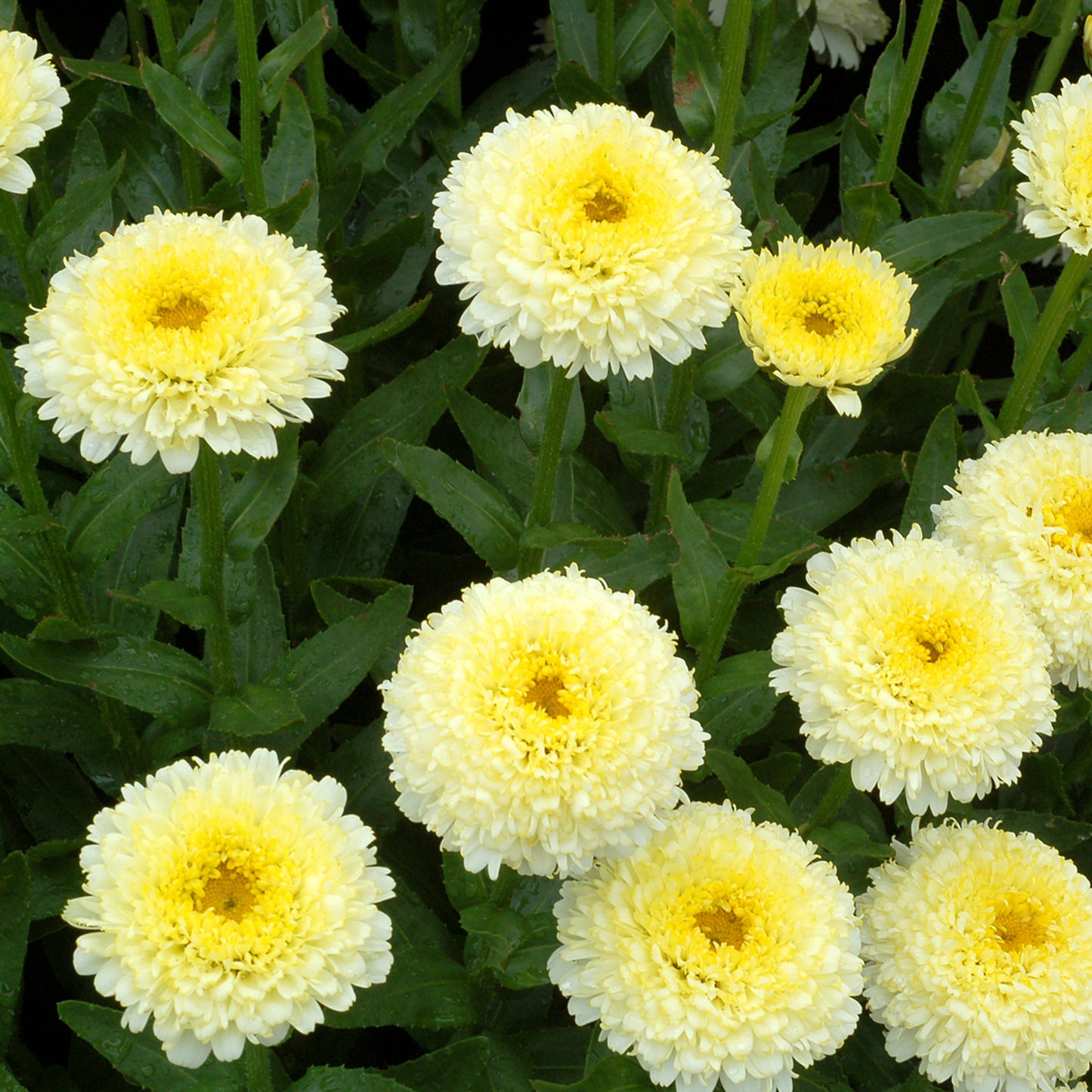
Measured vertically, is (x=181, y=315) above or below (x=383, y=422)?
above

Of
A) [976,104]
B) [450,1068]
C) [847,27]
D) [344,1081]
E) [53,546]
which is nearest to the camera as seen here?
[344,1081]

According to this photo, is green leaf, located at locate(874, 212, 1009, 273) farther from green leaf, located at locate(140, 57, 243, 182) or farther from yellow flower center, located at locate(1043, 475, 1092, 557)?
green leaf, located at locate(140, 57, 243, 182)

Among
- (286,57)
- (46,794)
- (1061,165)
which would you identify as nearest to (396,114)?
(286,57)

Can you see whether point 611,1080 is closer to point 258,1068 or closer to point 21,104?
point 258,1068

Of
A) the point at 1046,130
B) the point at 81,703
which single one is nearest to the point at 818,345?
the point at 1046,130

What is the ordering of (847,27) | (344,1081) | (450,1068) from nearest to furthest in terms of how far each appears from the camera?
(344,1081)
(450,1068)
(847,27)

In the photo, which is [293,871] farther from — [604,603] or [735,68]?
[735,68]
